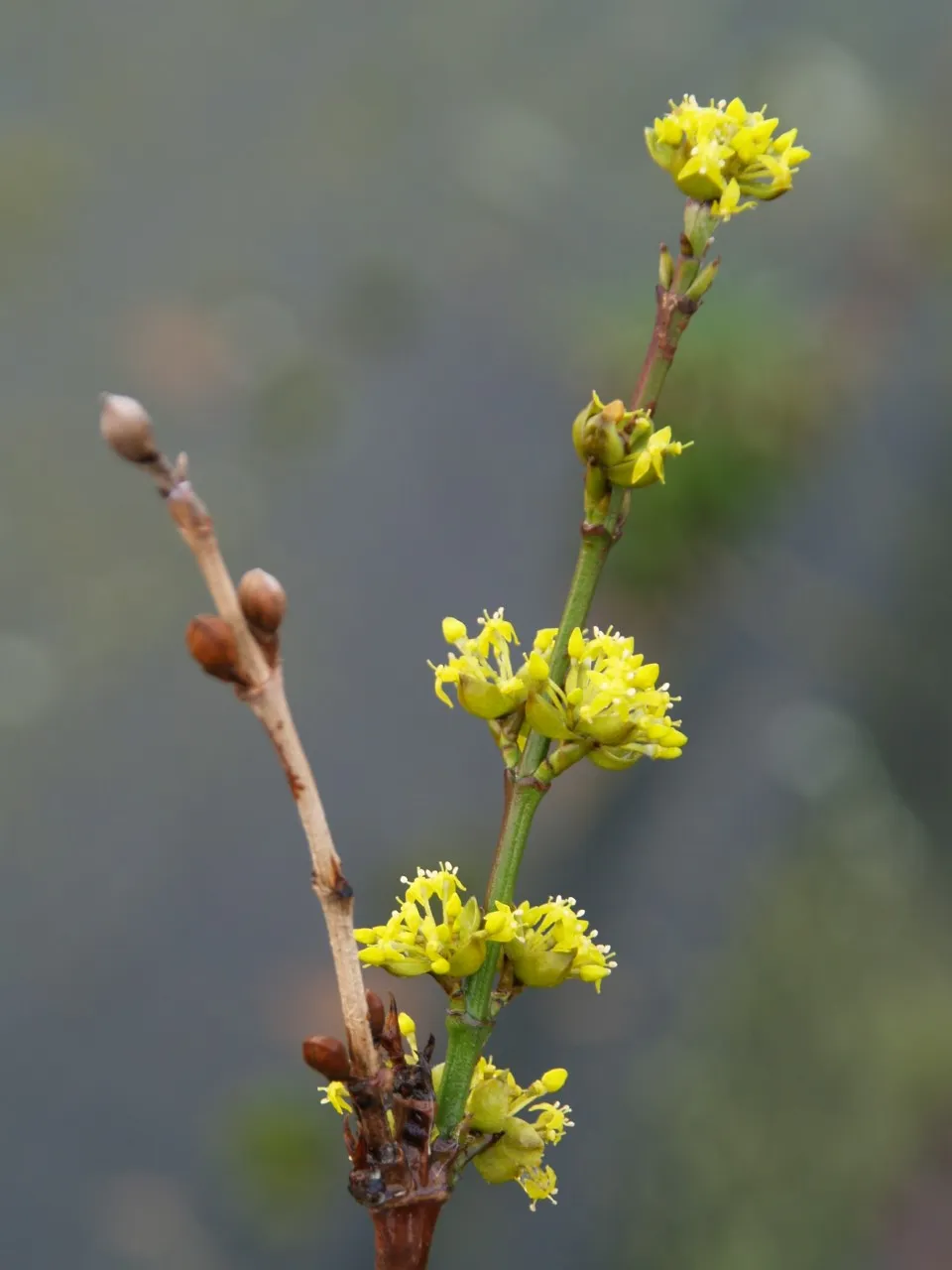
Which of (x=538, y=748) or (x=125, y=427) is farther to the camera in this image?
(x=538, y=748)

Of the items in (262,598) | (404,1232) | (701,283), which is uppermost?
(701,283)

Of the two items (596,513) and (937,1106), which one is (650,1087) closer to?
(937,1106)

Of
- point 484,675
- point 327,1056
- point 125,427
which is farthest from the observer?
point 484,675

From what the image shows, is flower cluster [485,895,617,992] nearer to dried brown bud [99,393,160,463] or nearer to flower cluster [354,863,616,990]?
flower cluster [354,863,616,990]

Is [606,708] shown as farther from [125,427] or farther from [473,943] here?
[125,427]

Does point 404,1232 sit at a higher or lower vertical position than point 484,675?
lower

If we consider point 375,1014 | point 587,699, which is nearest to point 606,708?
point 587,699

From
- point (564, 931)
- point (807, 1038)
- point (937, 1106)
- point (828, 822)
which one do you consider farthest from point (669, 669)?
point (564, 931)
